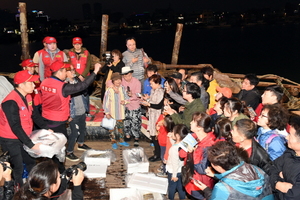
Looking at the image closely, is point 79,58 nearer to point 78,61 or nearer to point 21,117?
point 78,61

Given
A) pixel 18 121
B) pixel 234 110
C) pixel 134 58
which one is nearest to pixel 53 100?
pixel 18 121

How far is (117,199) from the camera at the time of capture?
337 cm

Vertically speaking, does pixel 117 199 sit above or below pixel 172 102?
below

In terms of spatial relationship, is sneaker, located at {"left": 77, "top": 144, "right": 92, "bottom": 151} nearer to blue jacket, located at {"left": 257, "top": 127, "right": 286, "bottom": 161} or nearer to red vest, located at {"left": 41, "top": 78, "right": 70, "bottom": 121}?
red vest, located at {"left": 41, "top": 78, "right": 70, "bottom": 121}

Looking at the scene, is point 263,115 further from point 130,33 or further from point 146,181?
point 130,33

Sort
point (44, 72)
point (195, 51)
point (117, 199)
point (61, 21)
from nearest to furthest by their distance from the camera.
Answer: point (117, 199)
point (44, 72)
point (195, 51)
point (61, 21)

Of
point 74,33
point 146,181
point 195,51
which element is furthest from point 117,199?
point 74,33

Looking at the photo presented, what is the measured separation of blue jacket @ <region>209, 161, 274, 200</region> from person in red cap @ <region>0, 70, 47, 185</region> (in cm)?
232

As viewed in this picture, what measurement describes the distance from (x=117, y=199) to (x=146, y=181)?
477 mm

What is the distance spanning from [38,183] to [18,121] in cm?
140

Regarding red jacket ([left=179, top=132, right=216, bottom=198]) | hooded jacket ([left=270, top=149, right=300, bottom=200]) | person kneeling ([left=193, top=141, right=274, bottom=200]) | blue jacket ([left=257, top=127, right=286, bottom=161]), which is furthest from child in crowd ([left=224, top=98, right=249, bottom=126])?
person kneeling ([left=193, top=141, right=274, bottom=200])

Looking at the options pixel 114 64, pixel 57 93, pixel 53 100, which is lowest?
pixel 53 100

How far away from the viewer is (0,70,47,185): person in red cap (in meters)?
3.21

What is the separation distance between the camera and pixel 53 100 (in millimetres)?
3822
